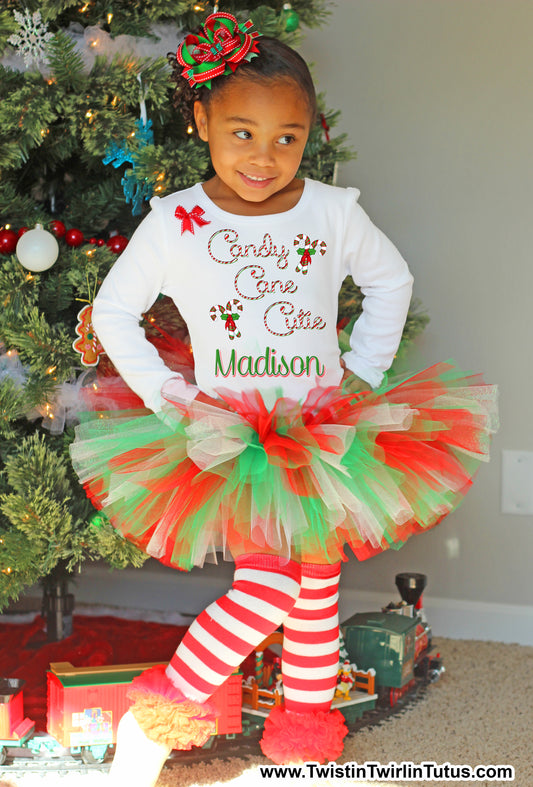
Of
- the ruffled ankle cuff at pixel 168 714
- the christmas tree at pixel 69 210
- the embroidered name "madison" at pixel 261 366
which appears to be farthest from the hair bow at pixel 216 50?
the ruffled ankle cuff at pixel 168 714

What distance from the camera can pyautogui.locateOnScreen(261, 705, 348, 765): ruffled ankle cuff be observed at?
4.37ft

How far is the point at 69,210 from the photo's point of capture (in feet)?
5.41

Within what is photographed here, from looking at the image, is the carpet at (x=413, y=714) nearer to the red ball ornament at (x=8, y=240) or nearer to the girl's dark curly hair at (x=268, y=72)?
the red ball ornament at (x=8, y=240)

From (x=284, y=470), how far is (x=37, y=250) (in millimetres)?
600

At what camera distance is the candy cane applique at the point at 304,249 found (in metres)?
1.36

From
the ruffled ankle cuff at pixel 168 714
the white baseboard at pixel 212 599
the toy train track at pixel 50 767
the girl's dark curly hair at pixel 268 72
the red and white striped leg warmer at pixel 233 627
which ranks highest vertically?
the girl's dark curly hair at pixel 268 72

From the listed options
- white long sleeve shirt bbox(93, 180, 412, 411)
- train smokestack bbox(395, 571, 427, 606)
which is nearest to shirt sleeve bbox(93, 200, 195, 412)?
white long sleeve shirt bbox(93, 180, 412, 411)

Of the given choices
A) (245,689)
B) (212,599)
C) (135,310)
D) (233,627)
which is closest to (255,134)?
(135,310)

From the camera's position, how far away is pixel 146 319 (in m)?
1.59

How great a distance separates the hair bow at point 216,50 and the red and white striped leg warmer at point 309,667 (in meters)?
0.78

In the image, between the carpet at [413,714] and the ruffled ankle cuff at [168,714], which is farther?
the carpet at [413,714]

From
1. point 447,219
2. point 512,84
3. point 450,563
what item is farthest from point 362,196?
point 450,563

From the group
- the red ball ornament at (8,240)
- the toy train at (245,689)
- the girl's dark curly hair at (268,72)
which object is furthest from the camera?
the red ball ornament at (8,240)

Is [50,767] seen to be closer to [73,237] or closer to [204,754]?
[204,754]
